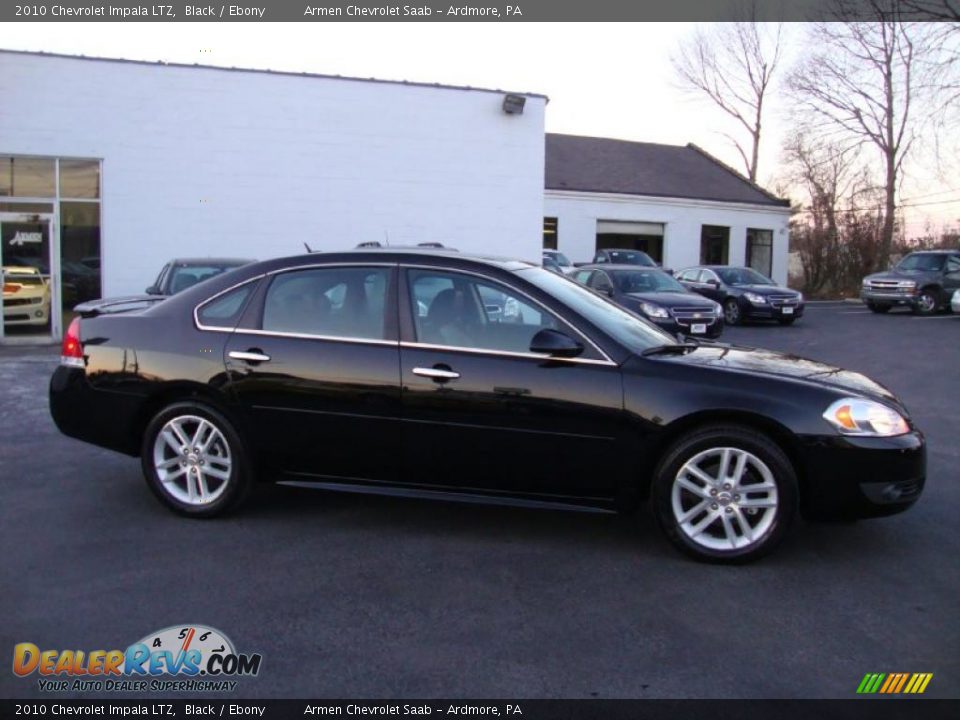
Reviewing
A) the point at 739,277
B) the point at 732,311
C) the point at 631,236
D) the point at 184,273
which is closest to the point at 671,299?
the point at 732,311

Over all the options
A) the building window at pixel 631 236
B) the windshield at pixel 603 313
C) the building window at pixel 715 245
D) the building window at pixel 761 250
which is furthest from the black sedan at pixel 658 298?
the building window at pixel 761 250

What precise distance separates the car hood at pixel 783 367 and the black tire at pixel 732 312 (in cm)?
1561

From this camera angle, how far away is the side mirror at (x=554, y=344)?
15.2ft

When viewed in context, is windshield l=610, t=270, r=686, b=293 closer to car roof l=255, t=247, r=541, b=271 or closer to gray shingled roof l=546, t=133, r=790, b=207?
car roof l=255, t=247, r=541, b=271

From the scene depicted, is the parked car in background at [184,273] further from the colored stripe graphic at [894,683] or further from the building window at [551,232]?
the building window at [551,232]

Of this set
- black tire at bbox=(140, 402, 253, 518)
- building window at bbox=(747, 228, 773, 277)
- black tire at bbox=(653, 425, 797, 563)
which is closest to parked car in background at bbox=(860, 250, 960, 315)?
building window at bbox=(747, 228, 773, 277)

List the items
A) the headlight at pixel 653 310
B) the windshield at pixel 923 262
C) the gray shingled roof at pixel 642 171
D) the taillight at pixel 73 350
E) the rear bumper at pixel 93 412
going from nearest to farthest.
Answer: the rear bumper at pixel 93 412
the taillight at pixel 73 350
the headlight at pixel 653 310
the windshield at pixel 923 262
the gray shingled roof at pixel 642 171

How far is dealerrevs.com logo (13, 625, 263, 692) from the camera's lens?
3338 millimetres

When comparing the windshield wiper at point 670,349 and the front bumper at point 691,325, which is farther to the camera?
the front bumper at point 691,325

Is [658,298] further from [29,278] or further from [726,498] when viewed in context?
[726,498]

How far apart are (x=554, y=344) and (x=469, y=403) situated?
1.83 ft

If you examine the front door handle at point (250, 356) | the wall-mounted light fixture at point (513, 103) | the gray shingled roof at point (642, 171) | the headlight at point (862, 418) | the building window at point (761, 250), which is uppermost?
the gray shingled roof at point (642, 171)

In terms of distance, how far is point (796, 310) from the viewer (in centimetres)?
2027

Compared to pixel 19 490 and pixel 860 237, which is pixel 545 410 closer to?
pixel 19 490
